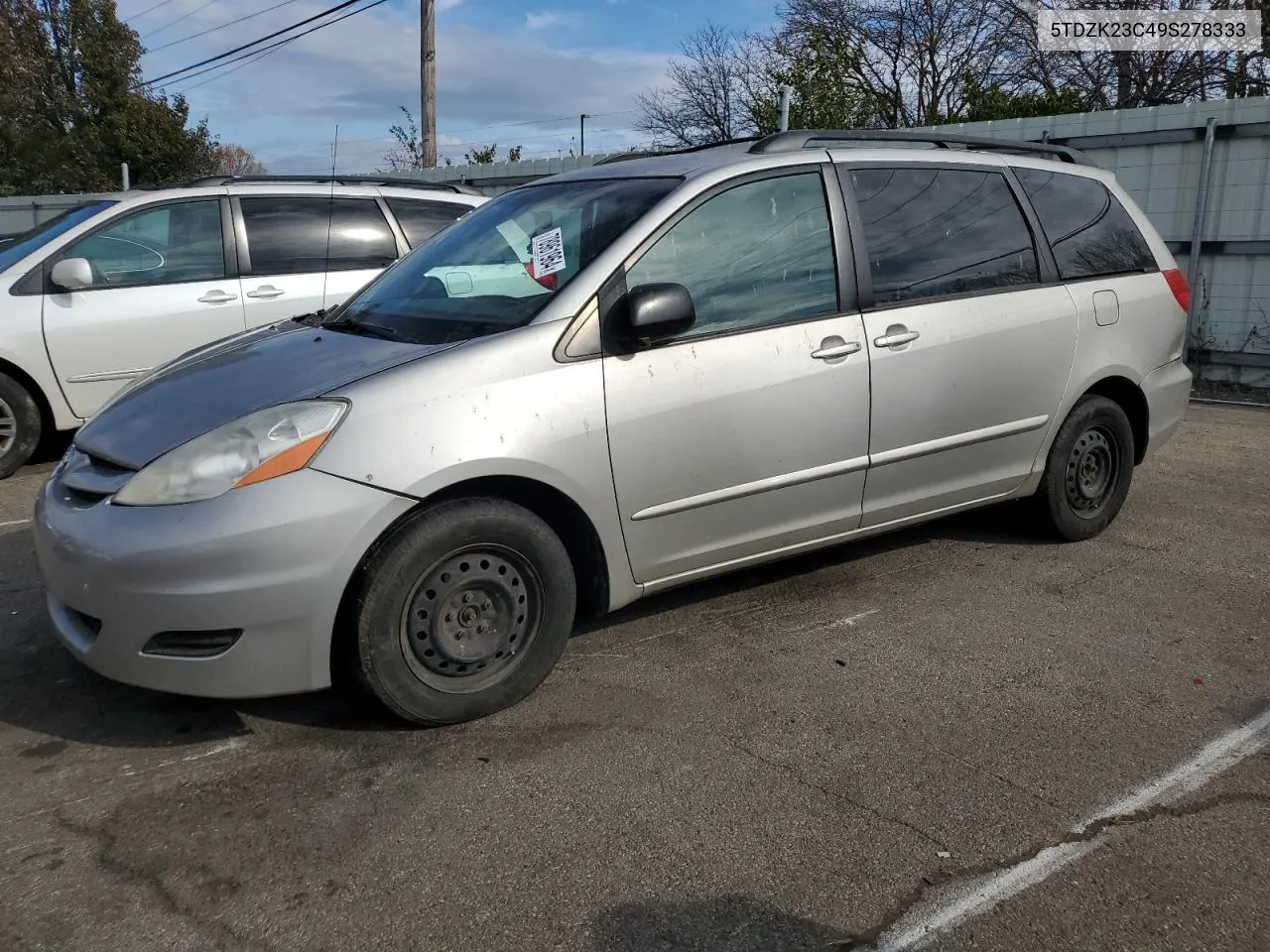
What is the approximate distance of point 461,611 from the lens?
321 cm

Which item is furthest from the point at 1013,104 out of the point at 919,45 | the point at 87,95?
the point at 87,95

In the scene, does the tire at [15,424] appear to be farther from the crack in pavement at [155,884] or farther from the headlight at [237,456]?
the crack in pavement at [155,884]

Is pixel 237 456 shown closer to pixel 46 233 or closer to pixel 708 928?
pixel 708 928

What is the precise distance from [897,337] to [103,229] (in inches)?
201

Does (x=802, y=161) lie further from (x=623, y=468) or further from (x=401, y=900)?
(x=401, y=900)

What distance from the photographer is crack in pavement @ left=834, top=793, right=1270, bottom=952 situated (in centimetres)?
237

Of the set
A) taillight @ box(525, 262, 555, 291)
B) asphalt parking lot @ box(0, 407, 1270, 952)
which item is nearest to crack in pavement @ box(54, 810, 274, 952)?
asphalt parking lot @ box(0, 407, 1270, 952)

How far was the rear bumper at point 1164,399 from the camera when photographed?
16.7ft

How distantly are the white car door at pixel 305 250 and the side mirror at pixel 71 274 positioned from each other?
3.08 ft

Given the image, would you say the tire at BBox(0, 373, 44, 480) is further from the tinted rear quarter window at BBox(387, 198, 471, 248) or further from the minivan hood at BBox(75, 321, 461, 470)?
the minivan hood at BBox(75, 321, 461, 470)

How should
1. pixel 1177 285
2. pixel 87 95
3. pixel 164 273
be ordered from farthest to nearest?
pixel 87 95
pixel 164 273
pixel 1177 285

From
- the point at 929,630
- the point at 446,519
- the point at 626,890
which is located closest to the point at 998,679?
the point at 929,630

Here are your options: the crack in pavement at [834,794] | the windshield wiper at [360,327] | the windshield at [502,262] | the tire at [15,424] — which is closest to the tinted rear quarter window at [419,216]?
the tire at [15,424]

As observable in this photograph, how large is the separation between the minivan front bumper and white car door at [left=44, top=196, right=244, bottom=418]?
3.83 m
